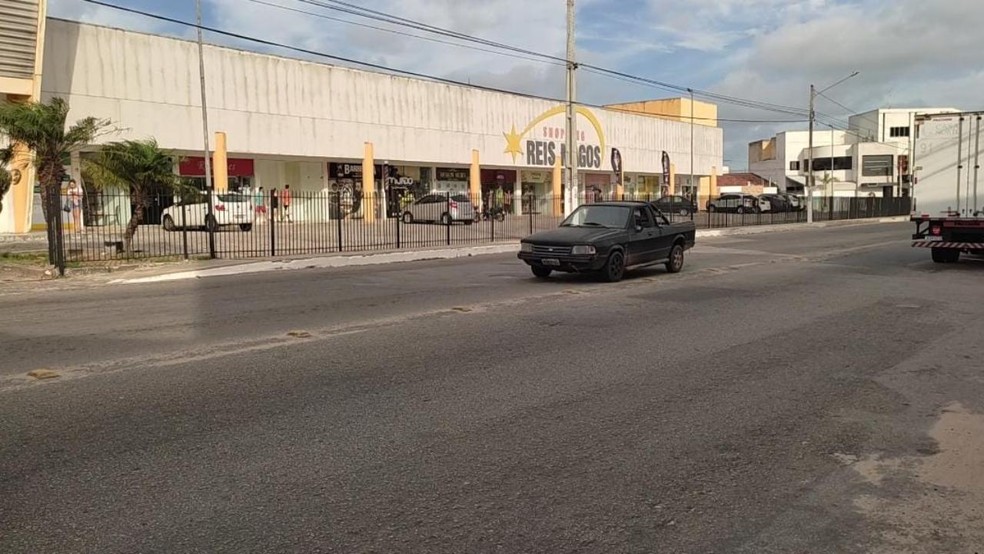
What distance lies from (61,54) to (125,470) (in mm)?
29320

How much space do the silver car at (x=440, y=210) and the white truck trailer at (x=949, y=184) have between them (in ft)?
53.5

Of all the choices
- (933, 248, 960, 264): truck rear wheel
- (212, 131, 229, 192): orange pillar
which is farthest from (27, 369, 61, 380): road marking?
(212, 131, 229, 192): orange pillar

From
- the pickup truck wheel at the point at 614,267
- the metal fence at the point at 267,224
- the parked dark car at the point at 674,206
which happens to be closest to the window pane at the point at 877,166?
the parked dark car at the point at 674,206

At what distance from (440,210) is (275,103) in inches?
365

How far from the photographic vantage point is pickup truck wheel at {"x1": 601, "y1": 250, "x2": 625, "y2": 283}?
45.9 ft

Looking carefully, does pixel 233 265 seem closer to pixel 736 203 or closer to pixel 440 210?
pixel 440 210

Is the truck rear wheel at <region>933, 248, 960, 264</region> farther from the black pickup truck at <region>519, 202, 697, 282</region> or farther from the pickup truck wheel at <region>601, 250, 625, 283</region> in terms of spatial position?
the pickup truck wheel at <region>601, 250, 625, 283</region>

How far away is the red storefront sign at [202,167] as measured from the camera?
112ft

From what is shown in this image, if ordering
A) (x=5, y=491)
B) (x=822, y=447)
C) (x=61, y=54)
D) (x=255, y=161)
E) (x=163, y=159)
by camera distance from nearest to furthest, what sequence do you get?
(x=5, y=491), (x=822, y=447), (x=163, y=159), (x=61, y=54), (x=255, y=161)

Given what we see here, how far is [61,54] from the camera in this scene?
28391mm

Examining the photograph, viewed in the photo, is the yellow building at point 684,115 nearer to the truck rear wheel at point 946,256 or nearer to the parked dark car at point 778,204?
the parked dark car at point 778,204

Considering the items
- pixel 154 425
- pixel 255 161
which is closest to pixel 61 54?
pixel 255 161

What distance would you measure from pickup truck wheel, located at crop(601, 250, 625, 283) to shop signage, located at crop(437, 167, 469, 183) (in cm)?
3257

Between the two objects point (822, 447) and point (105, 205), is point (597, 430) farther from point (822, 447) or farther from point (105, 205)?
point (105, 205)
